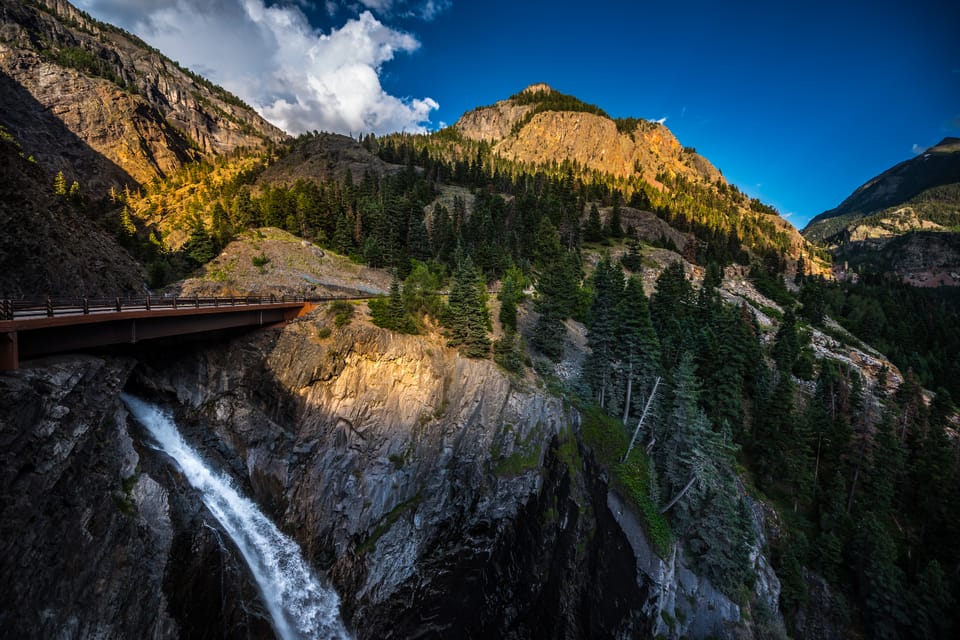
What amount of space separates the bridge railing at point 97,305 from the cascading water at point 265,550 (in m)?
6.76

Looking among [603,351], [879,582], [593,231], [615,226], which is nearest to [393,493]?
[603,351]

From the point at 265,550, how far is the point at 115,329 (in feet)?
49.2

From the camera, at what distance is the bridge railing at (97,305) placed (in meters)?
15.3

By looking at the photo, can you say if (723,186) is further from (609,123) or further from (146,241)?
(146,241)

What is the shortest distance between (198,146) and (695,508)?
21420 centimetres

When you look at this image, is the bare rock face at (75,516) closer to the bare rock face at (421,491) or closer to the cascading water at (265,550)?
the cascading water at (265,550)

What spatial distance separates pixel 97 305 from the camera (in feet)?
65.1

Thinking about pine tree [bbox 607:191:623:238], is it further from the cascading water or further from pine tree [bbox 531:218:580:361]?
the cascading water

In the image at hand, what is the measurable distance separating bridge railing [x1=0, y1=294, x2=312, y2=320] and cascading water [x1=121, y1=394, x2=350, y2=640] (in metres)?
6.76

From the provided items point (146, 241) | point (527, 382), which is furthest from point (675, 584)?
point (146, 241)

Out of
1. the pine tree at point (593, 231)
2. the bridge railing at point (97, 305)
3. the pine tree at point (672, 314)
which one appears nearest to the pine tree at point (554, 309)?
the pine tree at point (672, 314)

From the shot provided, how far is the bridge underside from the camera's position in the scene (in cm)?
1403

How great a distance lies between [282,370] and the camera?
1066 inches

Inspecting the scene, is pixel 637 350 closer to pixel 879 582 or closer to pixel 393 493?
pixel 393 493
